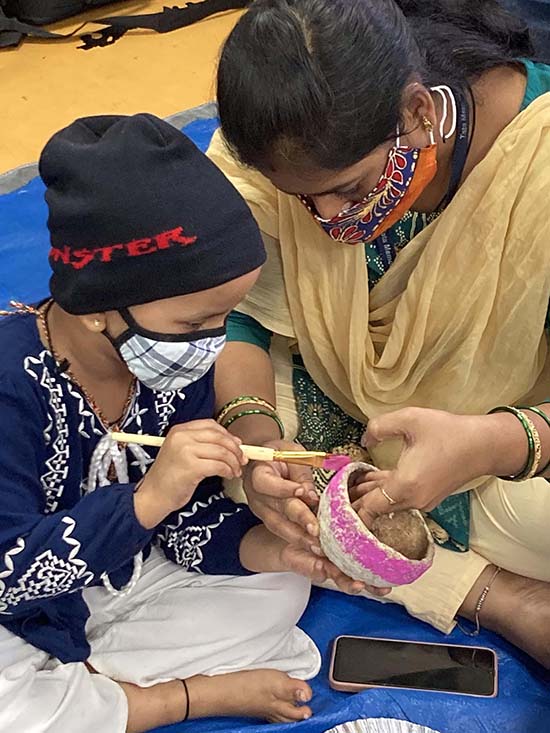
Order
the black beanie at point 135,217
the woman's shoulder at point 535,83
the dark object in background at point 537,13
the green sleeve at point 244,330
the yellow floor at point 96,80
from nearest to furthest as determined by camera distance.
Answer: the black beanie at point 135,217, the woman's shoulder at point 535,83, the green sleeve at point 244,330, the dark object in background at point 537,13, the yellow floor at point 96,80

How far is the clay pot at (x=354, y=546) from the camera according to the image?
889 millimetres

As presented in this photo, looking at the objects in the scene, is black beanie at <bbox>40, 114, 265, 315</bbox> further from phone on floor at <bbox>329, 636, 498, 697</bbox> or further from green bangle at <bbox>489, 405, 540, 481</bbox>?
phone on floor at <bbox>329, 636, 498, 697</bbox>

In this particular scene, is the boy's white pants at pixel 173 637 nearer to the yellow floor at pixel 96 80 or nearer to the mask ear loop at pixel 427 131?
the mask ear loop at pixel 427 131

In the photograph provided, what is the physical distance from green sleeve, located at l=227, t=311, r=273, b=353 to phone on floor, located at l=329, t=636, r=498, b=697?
418 millimetres

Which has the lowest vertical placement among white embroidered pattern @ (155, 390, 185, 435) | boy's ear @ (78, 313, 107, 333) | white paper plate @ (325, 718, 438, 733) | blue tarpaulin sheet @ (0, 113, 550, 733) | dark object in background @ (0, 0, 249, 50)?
blue tarpaulin sheet @ (0, 113, 550, 733)

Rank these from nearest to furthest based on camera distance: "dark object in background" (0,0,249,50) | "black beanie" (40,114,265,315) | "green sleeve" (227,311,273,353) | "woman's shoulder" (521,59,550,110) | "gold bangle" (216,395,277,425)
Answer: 1. "black beanie" (40,114,265,315)
2. "woman's shoulder" (521,59,550,110)
3. "gold bangle" (216,395,277,425)
4. "green sleeve" (227,311,273,353)
5. "dark object in background" (0,0,249,50)

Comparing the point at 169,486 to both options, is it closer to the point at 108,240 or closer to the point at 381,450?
the point at 108,240

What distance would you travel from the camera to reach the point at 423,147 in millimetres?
975

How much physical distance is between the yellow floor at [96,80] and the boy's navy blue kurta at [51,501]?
4.04 ft

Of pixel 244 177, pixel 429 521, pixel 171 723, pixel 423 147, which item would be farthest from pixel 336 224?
pixel 171 723

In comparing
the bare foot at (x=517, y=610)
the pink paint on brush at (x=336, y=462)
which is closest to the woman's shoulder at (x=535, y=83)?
the pink paint on brush at (x=336, y=462)

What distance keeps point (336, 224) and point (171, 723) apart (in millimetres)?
635

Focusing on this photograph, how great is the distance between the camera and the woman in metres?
0.87

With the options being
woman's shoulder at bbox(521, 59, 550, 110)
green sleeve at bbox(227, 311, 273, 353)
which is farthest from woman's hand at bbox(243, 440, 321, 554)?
woman's shoulder at bbox(521, 59, 550, 110)
